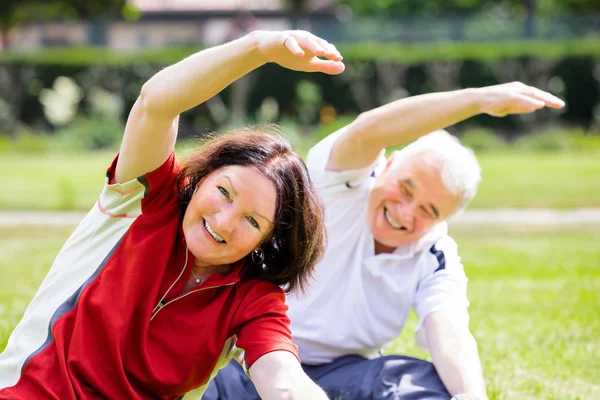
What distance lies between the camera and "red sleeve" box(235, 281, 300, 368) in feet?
8.00

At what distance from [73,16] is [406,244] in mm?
26638

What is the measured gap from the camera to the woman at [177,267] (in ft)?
7.80

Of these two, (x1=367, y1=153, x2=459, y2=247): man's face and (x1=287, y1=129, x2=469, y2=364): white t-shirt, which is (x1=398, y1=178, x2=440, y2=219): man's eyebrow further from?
(x1=287, y1=129, x2=469, y2=364): white t-shirt

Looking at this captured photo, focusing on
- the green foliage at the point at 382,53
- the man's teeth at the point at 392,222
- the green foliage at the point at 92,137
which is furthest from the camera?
the green foliage at the point at 382,53

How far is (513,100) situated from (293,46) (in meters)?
0.92

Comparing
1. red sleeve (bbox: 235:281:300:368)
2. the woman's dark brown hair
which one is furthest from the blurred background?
red sleeve (bbox: 235:281:300:368)

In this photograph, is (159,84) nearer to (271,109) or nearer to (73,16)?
(271,109)

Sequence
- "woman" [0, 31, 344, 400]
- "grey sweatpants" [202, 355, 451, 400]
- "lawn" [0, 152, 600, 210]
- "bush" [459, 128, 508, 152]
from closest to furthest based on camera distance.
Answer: "woman" [0, 31, 344, 400] < "grey sweatpants" [202, 355, 451, 400] < "lawn" [0, 152, 600, 210] < "bush" [459, 128, 508, 152]

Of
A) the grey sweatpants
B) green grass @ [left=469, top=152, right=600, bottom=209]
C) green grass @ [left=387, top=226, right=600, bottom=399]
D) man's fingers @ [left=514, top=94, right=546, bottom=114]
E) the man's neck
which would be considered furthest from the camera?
green grass @ [left=469, top=152, right=600, bottom=209]

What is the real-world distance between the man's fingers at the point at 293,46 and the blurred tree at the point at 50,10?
25794 millimetres

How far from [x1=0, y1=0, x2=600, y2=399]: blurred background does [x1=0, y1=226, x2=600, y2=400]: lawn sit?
0.6 inches

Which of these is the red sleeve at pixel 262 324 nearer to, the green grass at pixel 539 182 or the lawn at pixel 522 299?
the lawn at pixel 522 299

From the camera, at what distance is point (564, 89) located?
2055 centimetres

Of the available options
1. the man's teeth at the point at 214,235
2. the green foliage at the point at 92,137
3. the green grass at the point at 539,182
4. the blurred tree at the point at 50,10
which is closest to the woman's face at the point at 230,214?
the man's teeth at the point at 214,235
